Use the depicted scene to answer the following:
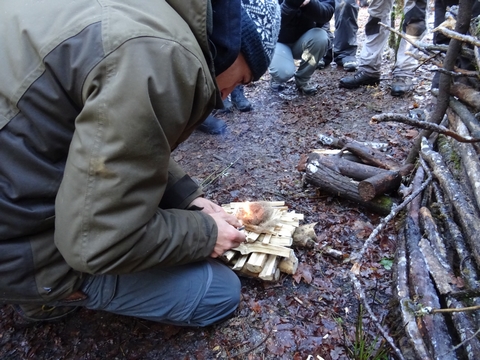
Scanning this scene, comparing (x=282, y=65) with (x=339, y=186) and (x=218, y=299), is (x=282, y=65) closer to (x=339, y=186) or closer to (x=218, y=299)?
(x=339, y=186)

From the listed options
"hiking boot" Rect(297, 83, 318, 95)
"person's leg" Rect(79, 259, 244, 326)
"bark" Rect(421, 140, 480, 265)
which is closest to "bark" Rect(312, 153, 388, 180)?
"bark" Rect(421, 140, 480, 265)

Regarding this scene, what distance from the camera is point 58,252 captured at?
170 centimetres

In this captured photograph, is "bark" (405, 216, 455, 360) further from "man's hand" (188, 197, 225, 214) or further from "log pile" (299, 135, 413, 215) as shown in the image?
"man's hand" (188, 197, 225, 214)

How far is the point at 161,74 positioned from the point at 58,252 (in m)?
1.01

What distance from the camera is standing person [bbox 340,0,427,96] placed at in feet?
16.0

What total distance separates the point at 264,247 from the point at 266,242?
39 mm

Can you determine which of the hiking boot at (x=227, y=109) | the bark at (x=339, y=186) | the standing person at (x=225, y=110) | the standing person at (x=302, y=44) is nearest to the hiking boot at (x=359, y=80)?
the standing person at (x=302, y=44)

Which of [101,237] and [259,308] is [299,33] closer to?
[259,308]

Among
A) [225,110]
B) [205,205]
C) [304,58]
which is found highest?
[205,205]

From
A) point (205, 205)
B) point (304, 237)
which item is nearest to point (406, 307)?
point (304, 237)

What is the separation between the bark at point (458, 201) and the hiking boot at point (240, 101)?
294 centimetres

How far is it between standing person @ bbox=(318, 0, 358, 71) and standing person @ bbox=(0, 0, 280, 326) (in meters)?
5.30

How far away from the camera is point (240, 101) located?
546cm

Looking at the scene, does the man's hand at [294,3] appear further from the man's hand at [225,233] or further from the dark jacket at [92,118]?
the dark jacket at [92,118]
